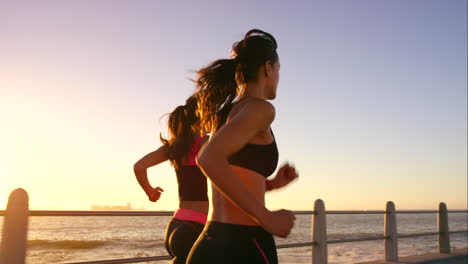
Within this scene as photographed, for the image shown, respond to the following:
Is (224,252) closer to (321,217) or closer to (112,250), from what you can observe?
(321,217)

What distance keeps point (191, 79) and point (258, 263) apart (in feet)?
2.91

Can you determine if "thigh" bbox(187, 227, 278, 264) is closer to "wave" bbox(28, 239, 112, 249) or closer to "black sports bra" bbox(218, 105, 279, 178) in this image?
"black sports bra" bbox(218, 105, 279, 178)

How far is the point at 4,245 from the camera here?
364 cm

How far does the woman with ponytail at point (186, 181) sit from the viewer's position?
9.11 feet

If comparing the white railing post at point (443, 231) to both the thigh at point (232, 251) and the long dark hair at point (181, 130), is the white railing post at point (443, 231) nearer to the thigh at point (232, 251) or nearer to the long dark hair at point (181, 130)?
the long dark hair at point (181, 130)

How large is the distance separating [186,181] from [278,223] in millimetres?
1340

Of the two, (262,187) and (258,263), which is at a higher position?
(262,187)

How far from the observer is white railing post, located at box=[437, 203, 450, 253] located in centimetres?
1020

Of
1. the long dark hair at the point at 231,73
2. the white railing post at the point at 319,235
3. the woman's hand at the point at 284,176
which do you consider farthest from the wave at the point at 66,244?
A: the long dark hair at the point at 231,73

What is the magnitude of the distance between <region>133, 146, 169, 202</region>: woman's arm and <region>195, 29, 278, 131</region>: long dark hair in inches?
41.2

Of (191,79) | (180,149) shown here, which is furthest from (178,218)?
(191,79)

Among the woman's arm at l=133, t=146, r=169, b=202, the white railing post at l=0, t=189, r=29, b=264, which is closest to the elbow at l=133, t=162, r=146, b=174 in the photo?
the woman's arm at l=133, t=146, r=169, b=202

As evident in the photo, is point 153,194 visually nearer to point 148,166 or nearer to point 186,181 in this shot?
point 148,166

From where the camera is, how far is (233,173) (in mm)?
1545
